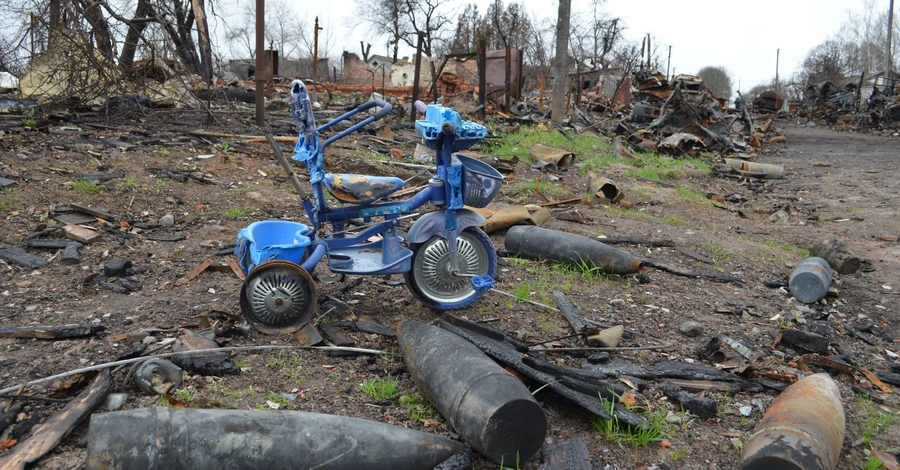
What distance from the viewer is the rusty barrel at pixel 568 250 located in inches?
193

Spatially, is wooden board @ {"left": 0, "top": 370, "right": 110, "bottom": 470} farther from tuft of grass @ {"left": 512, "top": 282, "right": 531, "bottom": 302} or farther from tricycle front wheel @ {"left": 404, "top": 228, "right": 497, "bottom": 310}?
tuft of grass @ {"left": 512, "top": 282, "right": 531, "bottom": 302}

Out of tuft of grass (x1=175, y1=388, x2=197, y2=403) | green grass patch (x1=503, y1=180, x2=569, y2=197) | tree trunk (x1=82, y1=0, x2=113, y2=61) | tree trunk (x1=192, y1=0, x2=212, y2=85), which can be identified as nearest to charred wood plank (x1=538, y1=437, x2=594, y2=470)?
tuft of grass (x1=175, y1=388, x2=197, y2=403)

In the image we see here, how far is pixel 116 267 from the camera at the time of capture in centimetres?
438

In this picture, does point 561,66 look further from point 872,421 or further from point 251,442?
point 251,442

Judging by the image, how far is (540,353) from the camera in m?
3.49

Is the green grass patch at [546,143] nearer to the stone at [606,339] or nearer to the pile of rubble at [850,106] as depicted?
the stone at [606,339]

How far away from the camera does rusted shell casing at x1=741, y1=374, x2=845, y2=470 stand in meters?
2.23

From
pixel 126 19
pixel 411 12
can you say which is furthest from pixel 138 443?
pixel 411 12

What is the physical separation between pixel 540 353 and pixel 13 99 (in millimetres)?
9306

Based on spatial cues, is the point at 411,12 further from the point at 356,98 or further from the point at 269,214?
the point at 269,214

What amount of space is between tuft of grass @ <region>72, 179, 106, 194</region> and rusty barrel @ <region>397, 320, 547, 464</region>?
4906 mm

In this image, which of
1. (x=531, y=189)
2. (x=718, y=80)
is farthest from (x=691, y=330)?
(x=718, y=80)

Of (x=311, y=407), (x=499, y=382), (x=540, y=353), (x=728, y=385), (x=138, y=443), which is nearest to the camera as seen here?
(x=138, y=443)

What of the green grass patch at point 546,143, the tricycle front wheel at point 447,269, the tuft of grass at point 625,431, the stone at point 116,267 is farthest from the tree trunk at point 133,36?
the tuft of grass at point 625,431
